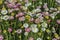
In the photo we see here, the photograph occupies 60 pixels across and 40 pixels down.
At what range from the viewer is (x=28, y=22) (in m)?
2.43

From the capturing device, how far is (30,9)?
263cm

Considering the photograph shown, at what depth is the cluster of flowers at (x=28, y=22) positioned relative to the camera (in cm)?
235

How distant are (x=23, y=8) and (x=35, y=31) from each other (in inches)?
13.4

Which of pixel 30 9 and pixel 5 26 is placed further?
pixel 30 9

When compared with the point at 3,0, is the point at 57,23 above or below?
below

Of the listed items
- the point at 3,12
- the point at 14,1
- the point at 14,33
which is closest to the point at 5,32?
the point at 14,33

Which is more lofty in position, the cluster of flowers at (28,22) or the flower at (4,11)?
the flower at (4,11)

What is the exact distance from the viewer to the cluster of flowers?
7.70 feet

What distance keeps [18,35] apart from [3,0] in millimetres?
497

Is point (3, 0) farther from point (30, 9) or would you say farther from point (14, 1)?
point (30, 9)

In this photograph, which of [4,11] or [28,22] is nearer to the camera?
[28,22]

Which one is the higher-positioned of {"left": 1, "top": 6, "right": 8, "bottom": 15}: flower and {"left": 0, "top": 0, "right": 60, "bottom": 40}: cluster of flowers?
{"left": 1, "top": 6, "right": 8, "bottom": 15}: flower

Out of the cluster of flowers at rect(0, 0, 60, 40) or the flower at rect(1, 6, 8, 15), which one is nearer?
the cluster of flowers at rect(0, 0, 60, 40)

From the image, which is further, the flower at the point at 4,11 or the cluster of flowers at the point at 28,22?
the flower at the point at 4,11
